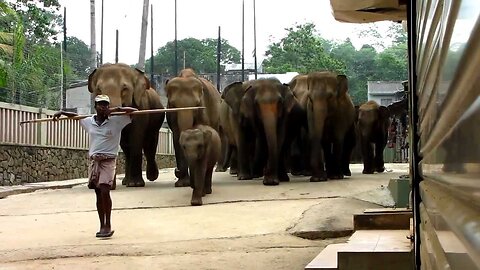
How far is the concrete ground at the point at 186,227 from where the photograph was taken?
5695mm

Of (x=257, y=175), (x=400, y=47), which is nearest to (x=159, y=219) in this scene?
(x=257, y=175)

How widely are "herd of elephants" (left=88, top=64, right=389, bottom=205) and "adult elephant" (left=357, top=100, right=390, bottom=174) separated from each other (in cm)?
93

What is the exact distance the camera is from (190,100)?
11406mm

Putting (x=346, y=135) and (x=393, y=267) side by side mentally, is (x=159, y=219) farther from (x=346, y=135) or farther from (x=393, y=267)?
(x=346, y=135)

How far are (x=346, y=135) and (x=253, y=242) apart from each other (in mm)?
8025

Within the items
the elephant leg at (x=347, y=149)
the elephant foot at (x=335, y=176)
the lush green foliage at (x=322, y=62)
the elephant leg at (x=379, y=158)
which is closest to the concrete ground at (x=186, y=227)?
the elephant foot at (x=335, y=176)

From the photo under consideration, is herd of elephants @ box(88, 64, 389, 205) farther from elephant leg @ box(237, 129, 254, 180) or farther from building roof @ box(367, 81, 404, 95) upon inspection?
building roof @ box(367, 81, 404, 95)

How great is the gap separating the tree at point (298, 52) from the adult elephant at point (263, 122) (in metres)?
30.7

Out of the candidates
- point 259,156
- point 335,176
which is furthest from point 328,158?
point 259,156

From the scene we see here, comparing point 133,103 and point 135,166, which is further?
point 135,166

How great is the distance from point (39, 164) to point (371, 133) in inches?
292

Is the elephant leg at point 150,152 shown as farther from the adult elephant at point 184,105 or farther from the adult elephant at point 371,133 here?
the adult elephant at point 371,133

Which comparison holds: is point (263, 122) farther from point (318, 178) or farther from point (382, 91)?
point (382, 91)

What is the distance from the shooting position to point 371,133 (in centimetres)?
1580
